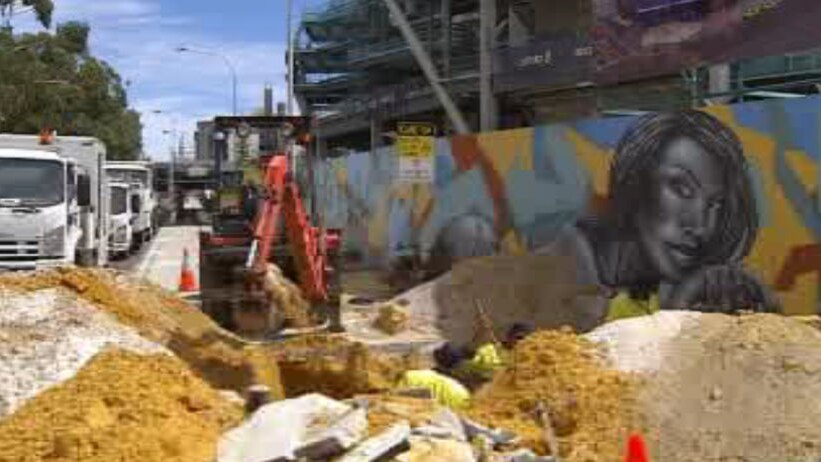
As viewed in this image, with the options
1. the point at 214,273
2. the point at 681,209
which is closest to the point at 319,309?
the point at 214,273

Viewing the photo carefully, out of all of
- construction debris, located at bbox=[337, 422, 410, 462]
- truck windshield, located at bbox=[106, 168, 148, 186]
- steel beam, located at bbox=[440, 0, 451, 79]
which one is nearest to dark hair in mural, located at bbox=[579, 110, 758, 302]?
construction debris, located at bbox=[337, 422, 410, 462]

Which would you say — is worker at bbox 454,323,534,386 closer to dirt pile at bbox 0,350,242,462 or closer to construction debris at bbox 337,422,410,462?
dirt pile at bbox 0,350,242,462

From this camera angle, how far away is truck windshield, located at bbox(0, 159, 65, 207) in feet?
74.5

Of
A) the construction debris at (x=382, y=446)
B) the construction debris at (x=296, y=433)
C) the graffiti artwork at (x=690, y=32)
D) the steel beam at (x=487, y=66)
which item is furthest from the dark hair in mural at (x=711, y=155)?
the steel beam at (x=487, y=66)

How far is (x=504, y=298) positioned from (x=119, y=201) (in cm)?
2276

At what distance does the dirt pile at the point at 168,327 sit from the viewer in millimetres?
12523

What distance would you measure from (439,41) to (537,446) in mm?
50204

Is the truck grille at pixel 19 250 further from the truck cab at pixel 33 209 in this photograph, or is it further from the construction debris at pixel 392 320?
the construction debris at pixel 392 320

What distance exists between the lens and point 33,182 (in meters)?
22.9

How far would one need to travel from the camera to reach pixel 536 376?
33.9 feet

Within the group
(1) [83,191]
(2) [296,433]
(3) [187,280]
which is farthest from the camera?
(3) [187,280]

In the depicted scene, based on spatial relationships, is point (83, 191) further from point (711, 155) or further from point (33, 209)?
point (711, 155)

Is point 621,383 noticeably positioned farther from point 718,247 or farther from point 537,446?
point 718,247

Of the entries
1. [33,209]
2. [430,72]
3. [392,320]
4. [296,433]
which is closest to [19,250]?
[33,209]
